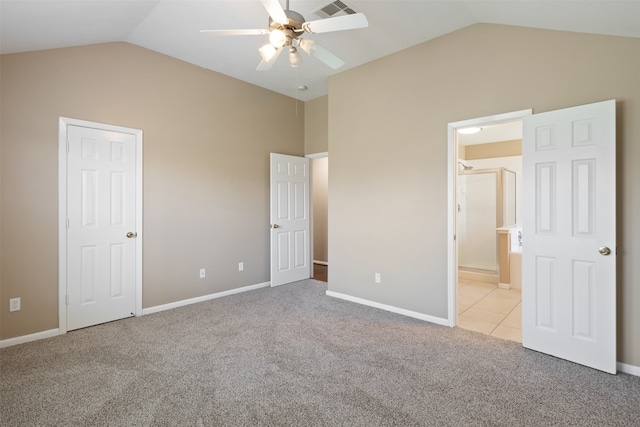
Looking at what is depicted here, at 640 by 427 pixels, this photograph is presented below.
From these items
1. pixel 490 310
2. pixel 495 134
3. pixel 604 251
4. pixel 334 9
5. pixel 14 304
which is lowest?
pixel 490 310

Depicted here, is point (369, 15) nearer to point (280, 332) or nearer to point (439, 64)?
point (439, 64)

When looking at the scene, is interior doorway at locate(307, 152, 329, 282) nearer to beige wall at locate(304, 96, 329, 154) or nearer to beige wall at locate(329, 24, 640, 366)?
beige wall at locate(304, 96, 329, 154)

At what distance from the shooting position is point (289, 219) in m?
5.00

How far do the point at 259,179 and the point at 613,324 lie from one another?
13.9ft

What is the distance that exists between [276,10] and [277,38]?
0.97ft

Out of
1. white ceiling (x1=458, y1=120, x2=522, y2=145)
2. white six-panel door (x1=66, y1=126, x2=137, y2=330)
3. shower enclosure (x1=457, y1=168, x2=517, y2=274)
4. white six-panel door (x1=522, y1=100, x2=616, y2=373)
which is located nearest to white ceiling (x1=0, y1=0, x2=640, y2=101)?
white six-panel door (x1=522, y1=100, x2=616, y2=373)

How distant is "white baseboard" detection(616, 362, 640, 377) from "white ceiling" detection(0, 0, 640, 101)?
2.45 metres

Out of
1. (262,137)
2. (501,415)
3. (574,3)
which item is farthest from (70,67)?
(501,415)

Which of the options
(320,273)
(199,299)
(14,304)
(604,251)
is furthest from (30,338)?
(604,251)

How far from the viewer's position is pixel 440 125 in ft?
10.8

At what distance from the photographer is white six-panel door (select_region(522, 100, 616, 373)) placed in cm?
229

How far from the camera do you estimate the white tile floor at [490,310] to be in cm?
318

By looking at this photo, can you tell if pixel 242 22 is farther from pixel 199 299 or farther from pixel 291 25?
pixel 199 299

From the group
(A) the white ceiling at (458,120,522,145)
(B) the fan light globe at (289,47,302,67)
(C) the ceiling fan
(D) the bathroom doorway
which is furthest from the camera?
(A) the white ceiling at (458,120,522,145)
